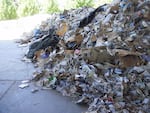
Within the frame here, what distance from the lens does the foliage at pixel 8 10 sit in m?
9.41

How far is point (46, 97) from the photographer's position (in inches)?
163

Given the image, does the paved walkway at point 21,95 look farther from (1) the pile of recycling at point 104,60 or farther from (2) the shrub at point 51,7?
(2) the shrub at point 51,7

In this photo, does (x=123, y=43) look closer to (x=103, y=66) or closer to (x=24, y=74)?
(x=103, y=66)

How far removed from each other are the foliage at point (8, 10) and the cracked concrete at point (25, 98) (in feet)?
14.4

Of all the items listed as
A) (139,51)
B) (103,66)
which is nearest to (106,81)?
(103,66)

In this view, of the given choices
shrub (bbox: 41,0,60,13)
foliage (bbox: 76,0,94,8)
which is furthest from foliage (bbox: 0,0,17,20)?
foliage (bbox: 76,0,94,8)

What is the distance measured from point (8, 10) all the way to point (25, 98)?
19.4 ft

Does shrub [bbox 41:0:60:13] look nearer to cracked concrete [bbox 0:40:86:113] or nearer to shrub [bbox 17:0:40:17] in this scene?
shrub [bbox 17:0:40:17]

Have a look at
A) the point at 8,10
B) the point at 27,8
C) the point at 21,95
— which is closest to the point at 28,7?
the point at 27,8

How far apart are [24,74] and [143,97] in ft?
6.97

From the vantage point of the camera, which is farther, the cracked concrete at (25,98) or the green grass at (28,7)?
the green grass at (28,7)

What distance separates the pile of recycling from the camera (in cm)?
373

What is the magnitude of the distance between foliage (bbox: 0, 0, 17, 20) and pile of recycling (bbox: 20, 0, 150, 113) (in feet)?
13.6

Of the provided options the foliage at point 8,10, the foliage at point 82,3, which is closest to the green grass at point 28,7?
the foliage at point 8,10
